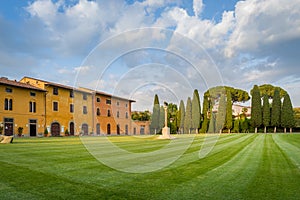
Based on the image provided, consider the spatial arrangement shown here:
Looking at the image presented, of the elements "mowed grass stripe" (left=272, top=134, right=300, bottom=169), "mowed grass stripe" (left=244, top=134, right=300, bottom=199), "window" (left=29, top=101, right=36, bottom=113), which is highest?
"window" (left=29, top=101, right=36, bottom=113)

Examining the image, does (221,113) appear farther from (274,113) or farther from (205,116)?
(274,113)

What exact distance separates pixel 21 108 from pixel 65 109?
8.14 metres

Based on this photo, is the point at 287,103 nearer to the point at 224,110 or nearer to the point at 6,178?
the point at 224,110

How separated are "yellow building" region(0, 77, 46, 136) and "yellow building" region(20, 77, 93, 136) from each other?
132 centimetres

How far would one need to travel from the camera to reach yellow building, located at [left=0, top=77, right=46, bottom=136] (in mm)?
33906

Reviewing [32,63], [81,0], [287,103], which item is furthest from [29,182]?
[287,103]

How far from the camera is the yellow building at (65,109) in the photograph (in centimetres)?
4034

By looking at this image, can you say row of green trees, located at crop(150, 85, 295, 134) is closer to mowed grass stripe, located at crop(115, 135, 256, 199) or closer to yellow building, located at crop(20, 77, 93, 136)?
yellow building, located at crop(20, 77, 93, 136)

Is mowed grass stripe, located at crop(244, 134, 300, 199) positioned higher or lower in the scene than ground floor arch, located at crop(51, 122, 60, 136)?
higher

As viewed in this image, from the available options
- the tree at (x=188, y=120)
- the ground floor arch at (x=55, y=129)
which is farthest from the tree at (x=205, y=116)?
the ground floor arch at (x=55, y=129)

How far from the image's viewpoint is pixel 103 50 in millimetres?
11336

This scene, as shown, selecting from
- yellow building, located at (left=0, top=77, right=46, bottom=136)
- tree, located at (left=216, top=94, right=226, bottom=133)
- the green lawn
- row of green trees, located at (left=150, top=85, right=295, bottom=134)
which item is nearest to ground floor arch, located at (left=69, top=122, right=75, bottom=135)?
yellow building, located at (left=0, top=77, right=46, bottom=136)

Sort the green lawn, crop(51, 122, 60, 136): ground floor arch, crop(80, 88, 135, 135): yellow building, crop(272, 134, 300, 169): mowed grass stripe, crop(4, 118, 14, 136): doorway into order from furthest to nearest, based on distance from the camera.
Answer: crop(80, 88, 135, 135): yellow building, crop(51, 122, 60, 136): ground floor arch, crop(4, 118, 14, 136): doorway, crop(272, 134, 300, 169): mowed grass stripe, the green lawn

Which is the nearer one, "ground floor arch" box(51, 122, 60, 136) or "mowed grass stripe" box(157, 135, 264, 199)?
"mowed grass stripe" box(157, 135, 264, 199)
